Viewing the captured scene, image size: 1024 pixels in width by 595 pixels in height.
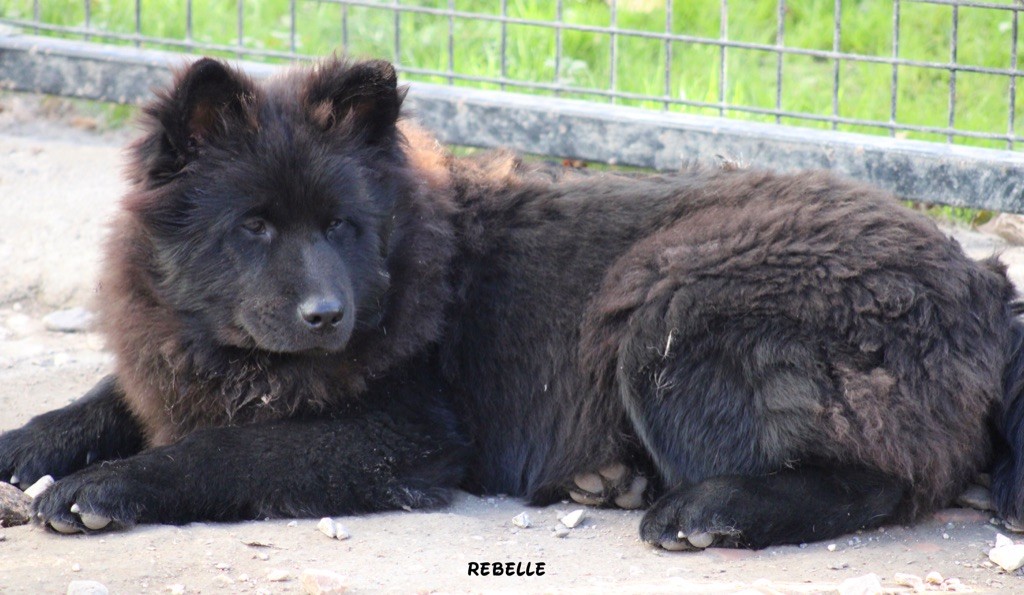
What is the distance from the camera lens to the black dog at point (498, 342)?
3.56 m

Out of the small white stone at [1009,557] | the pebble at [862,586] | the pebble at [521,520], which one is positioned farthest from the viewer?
the pebble at [521,520]

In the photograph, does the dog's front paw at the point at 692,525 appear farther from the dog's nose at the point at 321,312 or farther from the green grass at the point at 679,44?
the green grass at the point at 679,44

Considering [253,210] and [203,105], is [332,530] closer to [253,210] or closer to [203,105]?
[253,210]

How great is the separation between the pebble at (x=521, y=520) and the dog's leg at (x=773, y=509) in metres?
0.37

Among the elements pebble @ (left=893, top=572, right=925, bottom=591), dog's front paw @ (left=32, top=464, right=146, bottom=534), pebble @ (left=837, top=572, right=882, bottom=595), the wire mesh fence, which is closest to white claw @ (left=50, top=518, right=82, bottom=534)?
dog's front paw @ (left=32, top=464, right=146, bottom=534)

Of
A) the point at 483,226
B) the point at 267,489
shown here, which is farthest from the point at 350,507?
the point at 483,226

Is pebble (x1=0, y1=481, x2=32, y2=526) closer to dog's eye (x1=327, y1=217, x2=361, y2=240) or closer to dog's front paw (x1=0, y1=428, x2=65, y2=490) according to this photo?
dog's front paw (x1=0, y1=428, x2=65, y2=490)

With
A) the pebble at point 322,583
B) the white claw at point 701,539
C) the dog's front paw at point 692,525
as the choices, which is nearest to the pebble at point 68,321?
the pebble at point 322,583

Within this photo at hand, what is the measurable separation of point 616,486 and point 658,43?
13.2 ft

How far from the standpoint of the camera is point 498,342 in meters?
4.03

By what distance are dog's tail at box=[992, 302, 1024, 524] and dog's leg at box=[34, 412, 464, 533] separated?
65.4 inches

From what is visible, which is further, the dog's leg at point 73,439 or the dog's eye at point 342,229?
the dog's leg at point 73,439

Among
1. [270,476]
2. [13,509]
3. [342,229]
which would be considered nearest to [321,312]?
[342,229]

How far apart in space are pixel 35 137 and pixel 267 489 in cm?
394
